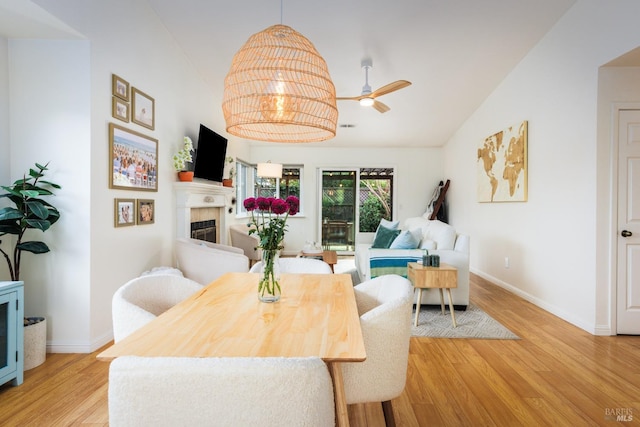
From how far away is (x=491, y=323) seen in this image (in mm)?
3146

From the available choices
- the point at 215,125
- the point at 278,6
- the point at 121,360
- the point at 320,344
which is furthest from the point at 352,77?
the point at 121,360

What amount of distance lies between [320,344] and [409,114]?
542 centimetres

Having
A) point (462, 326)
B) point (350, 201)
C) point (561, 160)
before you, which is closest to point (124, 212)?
point (462, 326)

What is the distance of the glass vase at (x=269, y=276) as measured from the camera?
1.49 metres

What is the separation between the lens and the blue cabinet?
1976mm

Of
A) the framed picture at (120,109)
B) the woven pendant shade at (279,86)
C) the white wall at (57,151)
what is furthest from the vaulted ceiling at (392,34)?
the woven pendant shade at (279,86)

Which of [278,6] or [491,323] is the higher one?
[278,6]

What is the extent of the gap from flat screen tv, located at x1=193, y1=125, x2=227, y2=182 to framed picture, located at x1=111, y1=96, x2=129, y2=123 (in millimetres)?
1377

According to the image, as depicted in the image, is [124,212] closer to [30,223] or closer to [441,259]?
[30,223]

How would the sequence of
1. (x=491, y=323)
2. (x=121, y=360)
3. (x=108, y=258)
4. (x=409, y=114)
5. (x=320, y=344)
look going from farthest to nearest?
(x=409, y=114), (x=491, y=323), (x=108, y=258), (x=320, y=344), (x=121, y=360)

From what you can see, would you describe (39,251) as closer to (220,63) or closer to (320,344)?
(320,344)

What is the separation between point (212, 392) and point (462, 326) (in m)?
2.88

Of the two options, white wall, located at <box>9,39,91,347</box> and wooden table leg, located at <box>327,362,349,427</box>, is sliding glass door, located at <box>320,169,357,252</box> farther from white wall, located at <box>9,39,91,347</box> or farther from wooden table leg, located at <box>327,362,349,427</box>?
wooden table leg, located at <box>327,362,349,427</box>

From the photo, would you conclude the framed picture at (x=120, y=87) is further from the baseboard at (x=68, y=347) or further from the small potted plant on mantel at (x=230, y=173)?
the small potted plant on mantel at (x=230, y=173)
